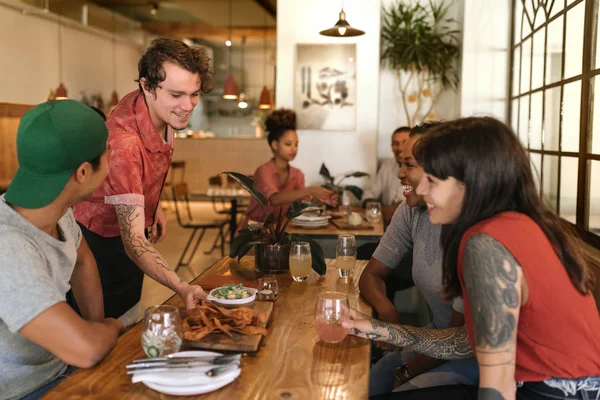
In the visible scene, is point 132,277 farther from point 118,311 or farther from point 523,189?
point 523,189

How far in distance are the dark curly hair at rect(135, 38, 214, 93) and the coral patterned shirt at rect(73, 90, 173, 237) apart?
0.13 metres

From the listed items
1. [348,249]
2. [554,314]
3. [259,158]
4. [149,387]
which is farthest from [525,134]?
[259,158]

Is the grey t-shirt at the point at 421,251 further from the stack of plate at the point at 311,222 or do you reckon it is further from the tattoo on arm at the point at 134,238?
the stack of plate at the point at 311,222

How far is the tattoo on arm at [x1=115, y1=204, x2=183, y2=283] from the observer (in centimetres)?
197

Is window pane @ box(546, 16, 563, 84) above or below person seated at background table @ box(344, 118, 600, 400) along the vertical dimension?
above

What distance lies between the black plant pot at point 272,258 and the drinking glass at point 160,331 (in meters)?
0.97

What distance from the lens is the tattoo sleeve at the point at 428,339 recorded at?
5.45ft

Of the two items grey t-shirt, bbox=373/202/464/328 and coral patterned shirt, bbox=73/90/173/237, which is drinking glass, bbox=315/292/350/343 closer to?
grey t-shirt, bbox=373/202/464/328

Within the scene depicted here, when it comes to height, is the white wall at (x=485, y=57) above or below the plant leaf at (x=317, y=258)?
above

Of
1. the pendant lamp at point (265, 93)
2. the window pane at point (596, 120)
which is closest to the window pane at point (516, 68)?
the window pane at point (596, 120)

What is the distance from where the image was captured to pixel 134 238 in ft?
6.55

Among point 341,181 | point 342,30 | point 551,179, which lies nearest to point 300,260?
point 551,179

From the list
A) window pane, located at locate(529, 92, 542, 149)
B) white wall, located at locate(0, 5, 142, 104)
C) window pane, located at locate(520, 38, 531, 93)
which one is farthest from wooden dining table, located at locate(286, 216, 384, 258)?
white wall, located at locate(0, 5, 142, 104)

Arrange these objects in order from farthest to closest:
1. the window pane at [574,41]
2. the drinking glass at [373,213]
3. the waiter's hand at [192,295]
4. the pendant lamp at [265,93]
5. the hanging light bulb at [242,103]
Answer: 1. the hanging light bulb at [242,103]
2. the pendant lamp at [265,93]
3. the drinking glass at [373,213]
4. the window pane at [574,41]
5. the waiter's hand at [192,295]
